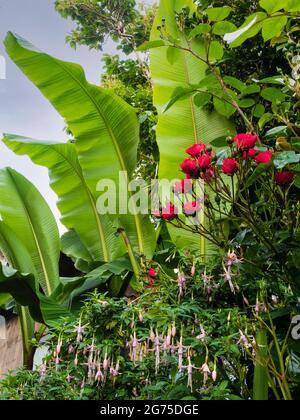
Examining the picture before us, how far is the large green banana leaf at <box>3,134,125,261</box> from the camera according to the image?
2646 mm

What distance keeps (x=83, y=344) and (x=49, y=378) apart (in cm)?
13

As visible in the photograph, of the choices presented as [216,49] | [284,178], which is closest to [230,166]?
[284,178]

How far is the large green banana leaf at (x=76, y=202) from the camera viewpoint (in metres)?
2.65

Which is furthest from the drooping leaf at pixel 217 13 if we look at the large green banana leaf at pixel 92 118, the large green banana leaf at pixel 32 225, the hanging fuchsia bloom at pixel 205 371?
the large green banana leaf at pixel 32 225

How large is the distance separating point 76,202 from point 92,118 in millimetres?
609

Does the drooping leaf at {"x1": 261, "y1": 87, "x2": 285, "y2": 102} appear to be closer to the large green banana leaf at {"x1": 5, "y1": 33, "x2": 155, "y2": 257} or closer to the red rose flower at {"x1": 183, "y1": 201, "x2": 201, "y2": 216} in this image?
the red rose flower at {"x1": 183, "y1": 201, "x2": 201, "y2": 216}

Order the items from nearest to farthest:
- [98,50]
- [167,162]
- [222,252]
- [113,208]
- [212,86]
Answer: [222,252] → [212,86] → [167,162] → [113,208] → [98,50]

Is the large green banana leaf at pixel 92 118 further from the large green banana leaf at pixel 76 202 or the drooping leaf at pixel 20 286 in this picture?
the drooping leaf at pixel 20 286

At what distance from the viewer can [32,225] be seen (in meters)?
2.82

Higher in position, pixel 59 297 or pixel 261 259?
pixel 59 297

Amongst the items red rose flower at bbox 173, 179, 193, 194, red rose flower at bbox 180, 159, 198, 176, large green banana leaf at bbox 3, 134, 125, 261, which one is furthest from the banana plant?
red rose flower at bbox 180, 159, 198, 176
